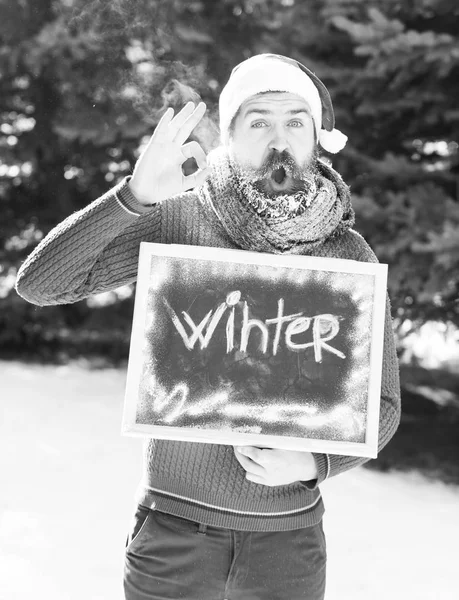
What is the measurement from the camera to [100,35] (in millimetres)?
4414

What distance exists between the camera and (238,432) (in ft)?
5.13

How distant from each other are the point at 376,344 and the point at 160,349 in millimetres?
439

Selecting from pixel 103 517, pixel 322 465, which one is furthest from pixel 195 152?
pixel 103 517

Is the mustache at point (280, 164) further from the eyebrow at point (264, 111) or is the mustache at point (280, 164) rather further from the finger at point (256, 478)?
the finger at point (256, 478)

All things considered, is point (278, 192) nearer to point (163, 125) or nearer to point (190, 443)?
point (163, 125)

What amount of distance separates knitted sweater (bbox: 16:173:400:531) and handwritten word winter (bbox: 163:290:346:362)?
15 centimetres

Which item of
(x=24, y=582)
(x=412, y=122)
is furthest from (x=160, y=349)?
(x=412, y=122)

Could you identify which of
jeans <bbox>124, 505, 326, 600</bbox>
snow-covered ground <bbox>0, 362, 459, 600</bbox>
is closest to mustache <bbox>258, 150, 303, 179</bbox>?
jeans <bbox>124, 505, 326, 600</bbox>

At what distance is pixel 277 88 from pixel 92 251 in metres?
0.54

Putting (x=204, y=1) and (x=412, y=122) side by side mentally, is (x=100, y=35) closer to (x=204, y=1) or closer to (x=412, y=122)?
(x=204, y=1)

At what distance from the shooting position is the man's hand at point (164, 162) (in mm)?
1497

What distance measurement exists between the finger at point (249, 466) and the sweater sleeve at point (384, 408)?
136mm

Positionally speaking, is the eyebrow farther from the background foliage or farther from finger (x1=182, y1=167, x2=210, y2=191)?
the background foliage

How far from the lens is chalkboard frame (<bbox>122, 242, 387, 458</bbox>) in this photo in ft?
5.07
